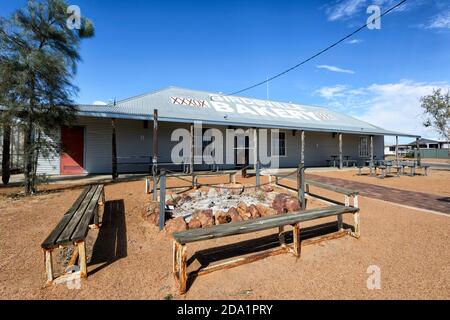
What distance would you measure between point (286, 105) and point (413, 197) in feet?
48.3

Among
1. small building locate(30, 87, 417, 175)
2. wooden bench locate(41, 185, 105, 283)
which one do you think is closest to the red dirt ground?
wooden bench locate(41, 185, 105, 283)

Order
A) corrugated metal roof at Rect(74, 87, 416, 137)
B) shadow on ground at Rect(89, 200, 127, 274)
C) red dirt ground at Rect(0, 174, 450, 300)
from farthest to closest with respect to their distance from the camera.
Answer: corrugated metal roof at Rect(74, 87, 416, 137) → shadow on ground at Rect(89, 200, 127, 274) → red dirt ground at Rect(0, 174, 450, 300)

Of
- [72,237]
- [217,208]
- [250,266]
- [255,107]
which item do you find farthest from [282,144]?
[72,237]

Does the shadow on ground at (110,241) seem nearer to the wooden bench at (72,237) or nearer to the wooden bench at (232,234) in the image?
the wooden bench at (72,237)

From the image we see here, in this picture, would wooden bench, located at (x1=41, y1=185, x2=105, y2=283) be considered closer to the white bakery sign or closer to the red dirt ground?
the red dirt ground

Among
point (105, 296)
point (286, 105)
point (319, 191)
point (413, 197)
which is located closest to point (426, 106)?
point (286, 105)

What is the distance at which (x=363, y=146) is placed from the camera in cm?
1981

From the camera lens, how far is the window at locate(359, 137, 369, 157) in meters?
19.6

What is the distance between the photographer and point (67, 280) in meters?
2.62

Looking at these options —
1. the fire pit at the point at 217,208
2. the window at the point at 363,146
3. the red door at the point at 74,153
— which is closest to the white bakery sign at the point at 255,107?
the window at the point at 363,146

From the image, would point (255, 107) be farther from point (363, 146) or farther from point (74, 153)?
point (74, 153)

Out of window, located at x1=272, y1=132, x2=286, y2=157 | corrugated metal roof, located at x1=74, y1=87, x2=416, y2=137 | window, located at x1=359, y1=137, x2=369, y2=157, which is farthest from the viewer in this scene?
window, located at x1=359, y1=137, x2=369, y2=157

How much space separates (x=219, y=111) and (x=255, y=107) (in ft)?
13.4

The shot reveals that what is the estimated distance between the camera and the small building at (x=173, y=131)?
10.6 meters
